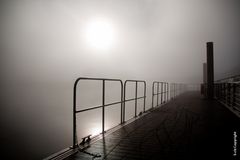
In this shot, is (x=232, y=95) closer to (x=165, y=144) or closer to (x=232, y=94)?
(x=232, y=94)

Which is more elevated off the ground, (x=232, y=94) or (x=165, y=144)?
(x=232, y=94)

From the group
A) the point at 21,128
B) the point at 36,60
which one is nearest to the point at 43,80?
the point at 36,60

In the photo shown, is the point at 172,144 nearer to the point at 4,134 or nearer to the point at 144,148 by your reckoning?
the point at 144,148

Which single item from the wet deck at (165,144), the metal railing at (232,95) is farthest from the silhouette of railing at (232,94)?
the wet deck at (165,144)

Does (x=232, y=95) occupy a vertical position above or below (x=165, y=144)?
above

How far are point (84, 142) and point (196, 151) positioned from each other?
1575mm

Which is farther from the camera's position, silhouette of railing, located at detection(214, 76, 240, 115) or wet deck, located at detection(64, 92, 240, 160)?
silhouette of railing, located at detection(214, 76, 240, 115)

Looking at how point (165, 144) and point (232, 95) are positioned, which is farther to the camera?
point (232, 95)

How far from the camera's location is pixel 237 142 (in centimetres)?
241

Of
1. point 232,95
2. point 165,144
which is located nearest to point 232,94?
point 232,95

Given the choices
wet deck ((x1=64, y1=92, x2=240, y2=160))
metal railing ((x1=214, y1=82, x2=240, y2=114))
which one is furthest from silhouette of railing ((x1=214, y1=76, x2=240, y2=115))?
wet deck ((x1=64, y1=92, x2=240, y2=160))

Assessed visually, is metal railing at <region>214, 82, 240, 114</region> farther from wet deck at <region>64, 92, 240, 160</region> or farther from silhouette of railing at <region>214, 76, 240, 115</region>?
wet deck at <region>64, 92, 240, 160</region>

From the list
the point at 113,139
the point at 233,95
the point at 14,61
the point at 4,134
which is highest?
the point at 14,61

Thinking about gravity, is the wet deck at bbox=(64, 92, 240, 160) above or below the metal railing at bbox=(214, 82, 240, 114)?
below
